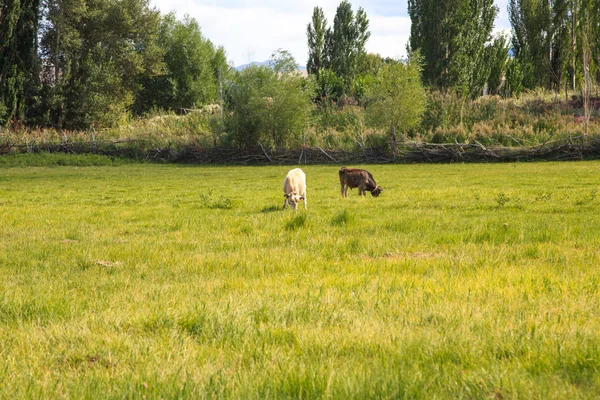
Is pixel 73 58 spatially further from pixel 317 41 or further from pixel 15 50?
pixel 317 41

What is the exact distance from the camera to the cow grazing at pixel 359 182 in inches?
688

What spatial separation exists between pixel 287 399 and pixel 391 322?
149 cm

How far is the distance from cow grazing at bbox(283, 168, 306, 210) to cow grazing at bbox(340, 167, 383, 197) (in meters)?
3.41

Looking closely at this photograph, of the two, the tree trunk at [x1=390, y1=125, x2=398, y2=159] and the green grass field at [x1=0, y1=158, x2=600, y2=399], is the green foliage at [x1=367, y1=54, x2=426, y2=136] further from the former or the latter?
the green grass field at [x1=0, y1=158, x2=600, y2=399]

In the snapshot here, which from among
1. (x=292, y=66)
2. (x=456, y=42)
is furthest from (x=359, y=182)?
(x=456, y=42)

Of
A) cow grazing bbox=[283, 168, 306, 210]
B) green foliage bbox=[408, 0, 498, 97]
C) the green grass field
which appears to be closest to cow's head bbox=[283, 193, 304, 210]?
cow grazing bbox=[283, 168, 306, 210]

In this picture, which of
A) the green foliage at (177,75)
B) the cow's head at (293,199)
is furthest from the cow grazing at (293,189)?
the green foliage at (177,75)

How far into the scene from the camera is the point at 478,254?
22.7ft

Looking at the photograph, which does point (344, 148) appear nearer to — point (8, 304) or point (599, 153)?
point (599, 153)

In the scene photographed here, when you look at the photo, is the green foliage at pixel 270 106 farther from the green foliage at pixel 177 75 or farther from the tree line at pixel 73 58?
the green foliage at pixel 177 75

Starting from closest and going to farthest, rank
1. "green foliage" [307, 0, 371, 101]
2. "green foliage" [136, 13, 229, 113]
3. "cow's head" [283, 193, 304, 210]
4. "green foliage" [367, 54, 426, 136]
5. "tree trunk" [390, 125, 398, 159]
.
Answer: "cow's head" [283, 193, 304, 210] → "green foliage" [367, 54, 426, 136] → "tree trunk" [390, 125, 398, 159] → "green foliage" [307, 0, 371, 101] → "green foliage" [136, 13, 229, 113]

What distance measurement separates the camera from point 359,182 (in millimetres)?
17609

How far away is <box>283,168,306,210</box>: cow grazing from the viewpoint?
13.3 metres

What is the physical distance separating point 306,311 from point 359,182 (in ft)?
44.2
